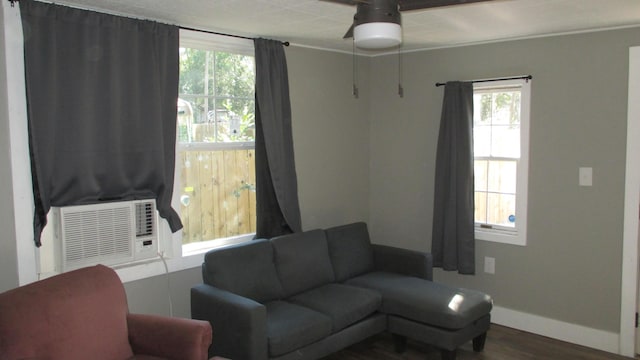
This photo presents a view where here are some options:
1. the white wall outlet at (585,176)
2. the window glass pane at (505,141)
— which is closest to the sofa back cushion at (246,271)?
the window glass pane at (505,141)

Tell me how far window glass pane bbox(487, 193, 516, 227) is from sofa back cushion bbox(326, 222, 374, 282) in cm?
108

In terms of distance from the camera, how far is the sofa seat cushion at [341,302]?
3428mm

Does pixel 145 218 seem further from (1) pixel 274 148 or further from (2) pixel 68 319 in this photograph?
(1) pixel 274 148

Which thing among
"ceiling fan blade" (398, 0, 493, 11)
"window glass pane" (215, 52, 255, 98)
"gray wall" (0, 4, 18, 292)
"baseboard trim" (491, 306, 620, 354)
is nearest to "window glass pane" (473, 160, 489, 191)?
"baseboard trim" (491, 306, 620, 354)

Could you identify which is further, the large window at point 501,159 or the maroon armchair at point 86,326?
the large window at point 501,159

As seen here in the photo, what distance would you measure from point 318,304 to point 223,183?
1.19 metres

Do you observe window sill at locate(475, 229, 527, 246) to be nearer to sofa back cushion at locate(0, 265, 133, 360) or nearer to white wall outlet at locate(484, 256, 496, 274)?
white wall outlet at locate(484, 256, 496, 274)

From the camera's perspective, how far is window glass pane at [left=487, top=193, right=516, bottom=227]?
4.32m

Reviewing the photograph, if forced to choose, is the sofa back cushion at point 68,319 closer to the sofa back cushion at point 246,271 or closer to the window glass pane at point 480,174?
the sofa back cushion at point 246,271

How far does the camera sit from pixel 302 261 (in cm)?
388

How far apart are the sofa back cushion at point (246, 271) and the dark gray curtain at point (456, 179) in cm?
161

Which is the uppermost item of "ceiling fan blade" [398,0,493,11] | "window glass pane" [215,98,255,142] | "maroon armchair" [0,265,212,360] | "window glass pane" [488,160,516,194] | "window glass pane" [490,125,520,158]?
"ceiling fan blade" [398,0,493,11]

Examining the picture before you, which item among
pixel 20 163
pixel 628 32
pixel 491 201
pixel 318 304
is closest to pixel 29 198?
pixel 20 163

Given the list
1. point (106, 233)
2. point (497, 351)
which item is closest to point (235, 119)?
point (106, 233)
